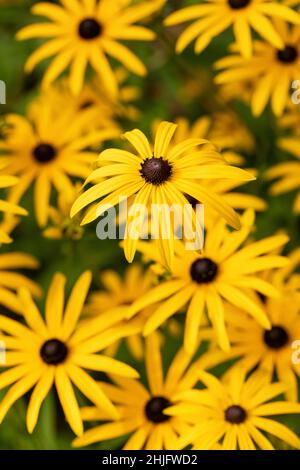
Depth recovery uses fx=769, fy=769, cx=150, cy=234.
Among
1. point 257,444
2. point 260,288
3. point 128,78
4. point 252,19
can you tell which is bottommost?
point 257,444

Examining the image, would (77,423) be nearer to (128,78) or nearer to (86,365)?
(86,365)

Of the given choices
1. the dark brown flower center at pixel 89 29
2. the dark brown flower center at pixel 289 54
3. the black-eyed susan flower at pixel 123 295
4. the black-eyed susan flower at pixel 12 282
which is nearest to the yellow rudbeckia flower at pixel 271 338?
the black-eyed susan flower at pixel 123 295

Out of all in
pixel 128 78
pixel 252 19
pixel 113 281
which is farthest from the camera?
pixel 128 78

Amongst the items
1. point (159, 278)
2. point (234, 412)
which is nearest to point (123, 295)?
point (159, 278)

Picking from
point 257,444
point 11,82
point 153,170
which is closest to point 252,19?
point 153,170

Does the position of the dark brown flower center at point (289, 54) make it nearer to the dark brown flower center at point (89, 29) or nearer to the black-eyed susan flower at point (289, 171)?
the black-eyed susan flower at point (289, 171)

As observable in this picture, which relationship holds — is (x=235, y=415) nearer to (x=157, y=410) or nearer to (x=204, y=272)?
(x=157, y=410)
